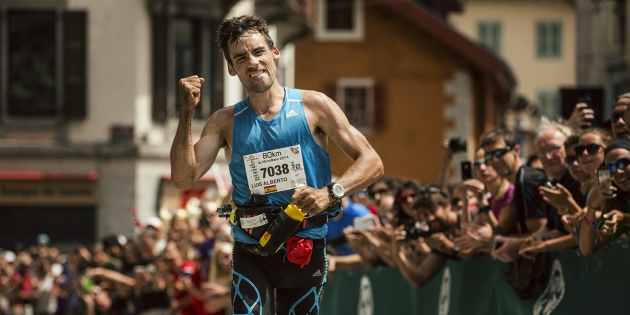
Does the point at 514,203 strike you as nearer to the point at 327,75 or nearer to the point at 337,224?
the point at 337,224

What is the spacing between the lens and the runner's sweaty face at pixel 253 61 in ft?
24.7

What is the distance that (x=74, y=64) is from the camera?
28688mm

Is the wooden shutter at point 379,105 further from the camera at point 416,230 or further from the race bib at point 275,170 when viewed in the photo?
the race bib at point 275,170

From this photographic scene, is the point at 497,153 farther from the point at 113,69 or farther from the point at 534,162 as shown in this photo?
the point at 113,69

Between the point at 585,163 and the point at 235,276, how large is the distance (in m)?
2.32

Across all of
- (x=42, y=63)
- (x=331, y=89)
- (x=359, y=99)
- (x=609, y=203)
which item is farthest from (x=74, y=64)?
(x=609, y=203)

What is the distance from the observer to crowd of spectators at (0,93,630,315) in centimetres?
811

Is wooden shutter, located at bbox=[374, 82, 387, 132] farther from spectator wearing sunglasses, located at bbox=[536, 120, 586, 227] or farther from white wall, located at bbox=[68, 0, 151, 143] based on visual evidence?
spectator wearing sunglasses, located at bbox=[536, 120, 586, 227]

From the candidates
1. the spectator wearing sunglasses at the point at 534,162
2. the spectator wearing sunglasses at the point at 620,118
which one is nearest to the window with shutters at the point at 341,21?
the spectator wearing sunglasses at the point at 534,162

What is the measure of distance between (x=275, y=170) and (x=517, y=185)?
2585 mm

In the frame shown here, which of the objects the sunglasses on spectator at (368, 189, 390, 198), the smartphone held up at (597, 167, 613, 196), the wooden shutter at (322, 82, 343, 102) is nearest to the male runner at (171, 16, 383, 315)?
the smartphone held up at (597, 167, 613, 196)

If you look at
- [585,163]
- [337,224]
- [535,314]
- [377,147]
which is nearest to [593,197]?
[585,163]

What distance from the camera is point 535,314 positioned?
28.9 ft

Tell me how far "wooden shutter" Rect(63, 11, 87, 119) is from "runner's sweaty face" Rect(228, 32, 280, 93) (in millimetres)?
21574
